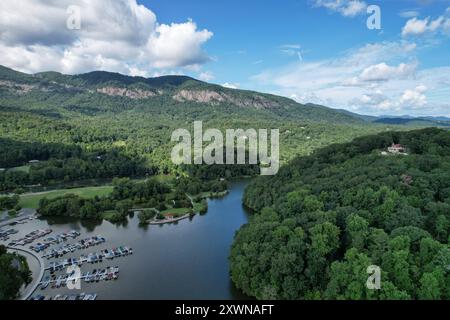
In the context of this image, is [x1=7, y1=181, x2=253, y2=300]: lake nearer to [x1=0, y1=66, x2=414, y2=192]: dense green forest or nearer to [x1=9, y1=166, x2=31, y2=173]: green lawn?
[x1=0, y1=66, x2=414, y2=192]: dense green forest

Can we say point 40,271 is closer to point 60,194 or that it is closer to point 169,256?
point 169,256

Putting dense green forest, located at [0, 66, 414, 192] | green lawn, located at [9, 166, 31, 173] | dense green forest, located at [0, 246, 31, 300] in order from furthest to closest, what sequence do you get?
dense green forest, located at [0, 66, 414, 192] < green lawn, located at [9, 166, 31, 173] < dense green forest, located at [0, 246, 31, 300]

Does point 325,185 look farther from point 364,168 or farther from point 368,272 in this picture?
point 368,272
